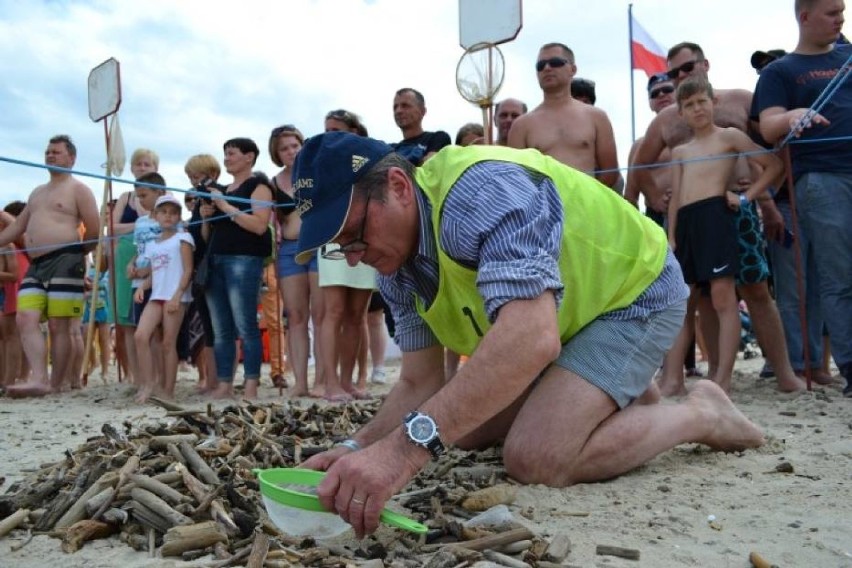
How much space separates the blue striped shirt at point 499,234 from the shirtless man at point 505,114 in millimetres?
3867

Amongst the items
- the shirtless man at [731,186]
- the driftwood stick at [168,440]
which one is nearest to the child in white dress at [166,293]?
the driftwood stick at [168,440]

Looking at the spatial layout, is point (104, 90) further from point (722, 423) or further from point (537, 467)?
point (722, 423)

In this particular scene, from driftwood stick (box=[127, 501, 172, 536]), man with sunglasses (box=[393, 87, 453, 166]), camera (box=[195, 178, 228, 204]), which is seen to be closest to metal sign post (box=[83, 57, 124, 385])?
camera (box=[195, 178, 228, 204])

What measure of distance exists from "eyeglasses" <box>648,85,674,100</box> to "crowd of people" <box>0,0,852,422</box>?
0.06 feet

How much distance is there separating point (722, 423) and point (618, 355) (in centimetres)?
51

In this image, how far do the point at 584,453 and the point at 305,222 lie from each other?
3.65 ft

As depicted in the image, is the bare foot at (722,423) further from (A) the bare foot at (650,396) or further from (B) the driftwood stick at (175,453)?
(B) the driftwood stick at (175,453)

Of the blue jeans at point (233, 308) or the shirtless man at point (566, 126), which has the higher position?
the shirtless man at point (566, 126)

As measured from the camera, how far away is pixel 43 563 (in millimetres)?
1925

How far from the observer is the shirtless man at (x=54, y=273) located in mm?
6211

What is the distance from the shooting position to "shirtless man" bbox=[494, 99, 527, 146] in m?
6.15

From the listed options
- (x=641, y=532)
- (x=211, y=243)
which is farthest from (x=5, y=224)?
(x=641, y=532)

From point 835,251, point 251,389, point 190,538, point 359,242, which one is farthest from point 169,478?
point 835,251

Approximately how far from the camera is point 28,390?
6.00m
